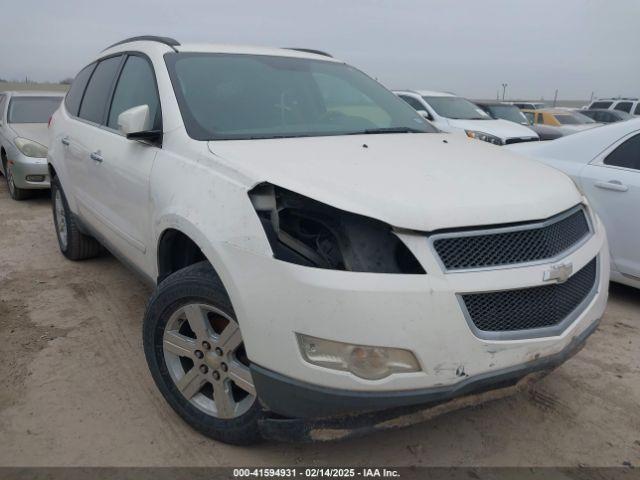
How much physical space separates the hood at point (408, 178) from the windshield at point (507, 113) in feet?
36.8

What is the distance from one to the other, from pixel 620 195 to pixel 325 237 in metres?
2.92

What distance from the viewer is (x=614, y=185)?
4.06 m

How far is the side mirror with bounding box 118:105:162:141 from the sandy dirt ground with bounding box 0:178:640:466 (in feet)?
4.30

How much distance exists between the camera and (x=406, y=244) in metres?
1.96

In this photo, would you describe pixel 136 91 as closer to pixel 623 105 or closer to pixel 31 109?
pixel 31 109

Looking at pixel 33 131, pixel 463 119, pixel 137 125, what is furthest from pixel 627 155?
pixel 33 131

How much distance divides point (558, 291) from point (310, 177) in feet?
3.52

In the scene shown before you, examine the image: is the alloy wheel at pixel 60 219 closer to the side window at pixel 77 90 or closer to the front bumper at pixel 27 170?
the side window at pixel 77 90

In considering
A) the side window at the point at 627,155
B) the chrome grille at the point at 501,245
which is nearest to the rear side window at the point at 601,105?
the side window at the point at 627,155

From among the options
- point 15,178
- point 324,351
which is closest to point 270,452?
point 324,351

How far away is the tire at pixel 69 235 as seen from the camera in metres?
4.73

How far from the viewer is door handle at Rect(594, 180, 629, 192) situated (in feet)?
13.1

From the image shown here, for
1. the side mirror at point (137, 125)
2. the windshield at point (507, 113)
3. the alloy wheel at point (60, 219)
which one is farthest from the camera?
the windshield at point (507, 113)

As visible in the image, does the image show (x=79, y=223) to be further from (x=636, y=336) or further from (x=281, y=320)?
(x=636, y=336)
